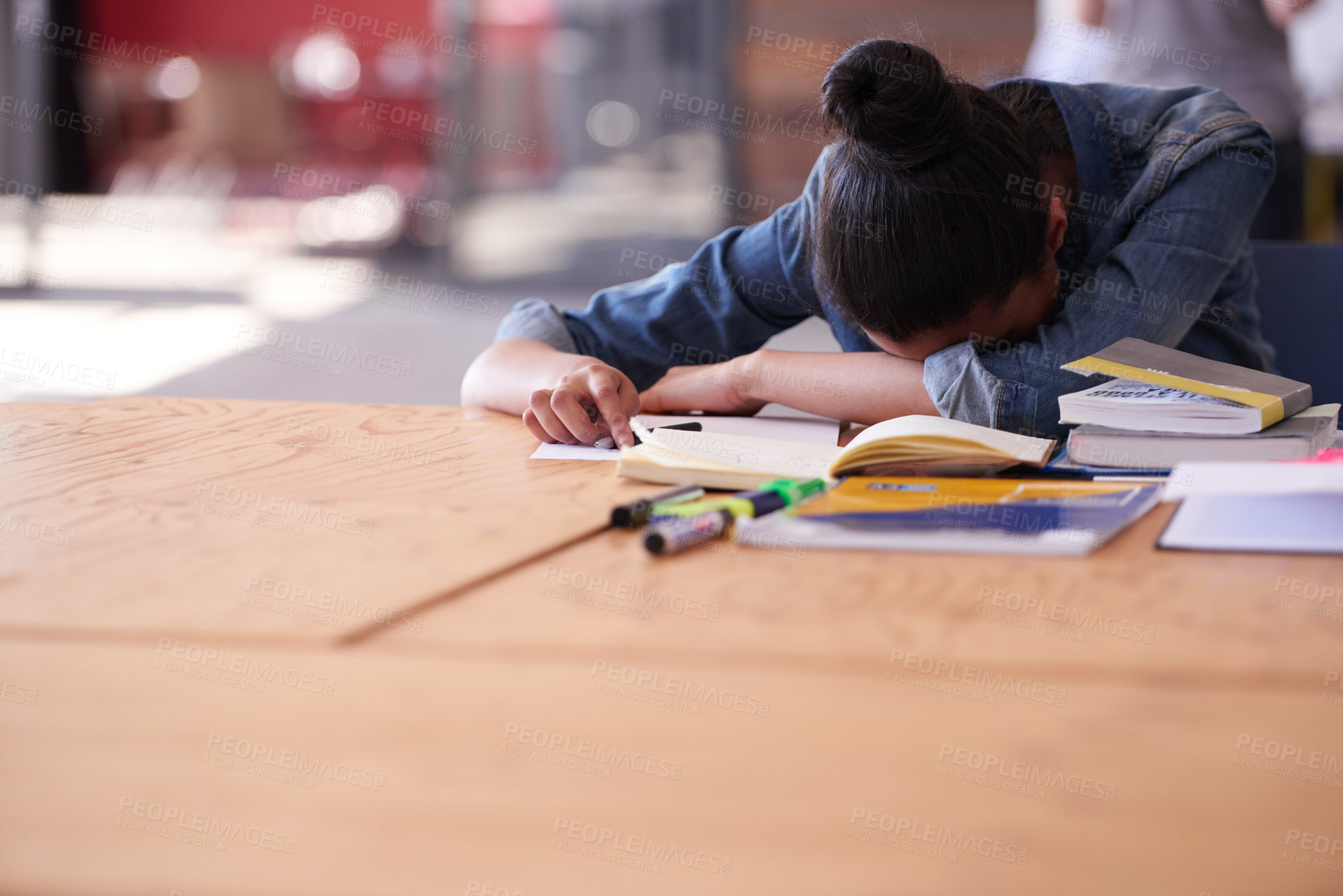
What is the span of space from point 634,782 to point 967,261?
1.97ft

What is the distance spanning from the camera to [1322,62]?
12.8 ft

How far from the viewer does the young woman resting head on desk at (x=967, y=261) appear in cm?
94

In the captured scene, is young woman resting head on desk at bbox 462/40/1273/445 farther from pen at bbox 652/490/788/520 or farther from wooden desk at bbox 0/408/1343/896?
wooden desk at bbox 0/408/1343/896

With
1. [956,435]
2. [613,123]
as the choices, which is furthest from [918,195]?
[613,123]

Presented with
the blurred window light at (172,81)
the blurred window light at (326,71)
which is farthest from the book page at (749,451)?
the blurred window light at (172,81)

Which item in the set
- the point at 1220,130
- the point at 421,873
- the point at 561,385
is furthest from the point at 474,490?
the point at 1220,130

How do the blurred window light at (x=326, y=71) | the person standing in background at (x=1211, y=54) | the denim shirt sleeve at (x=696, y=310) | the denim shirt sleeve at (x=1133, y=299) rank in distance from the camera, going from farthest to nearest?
1. the blurred window light at (x=326, y=71)
2. the person standing in background at (x=1211, y=54)
3. the denim shirt sleeve at (x=696, y=310)
4. the denim shirt sleeve at (x=1133, y=299)

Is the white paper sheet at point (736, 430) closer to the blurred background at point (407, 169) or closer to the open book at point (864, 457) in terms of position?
the open book at point (864, 457)

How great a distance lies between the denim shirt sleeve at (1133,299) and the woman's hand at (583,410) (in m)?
0.29

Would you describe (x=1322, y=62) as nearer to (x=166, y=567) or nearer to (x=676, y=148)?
(x=676, y=148)

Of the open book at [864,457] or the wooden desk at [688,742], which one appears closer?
the wooden desk at [688,742]

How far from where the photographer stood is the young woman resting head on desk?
0.94m

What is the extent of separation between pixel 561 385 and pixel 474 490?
0.23m

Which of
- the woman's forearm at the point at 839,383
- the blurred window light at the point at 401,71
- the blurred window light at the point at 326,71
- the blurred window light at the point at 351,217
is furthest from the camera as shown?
the blurred window light at the point at 351,217
